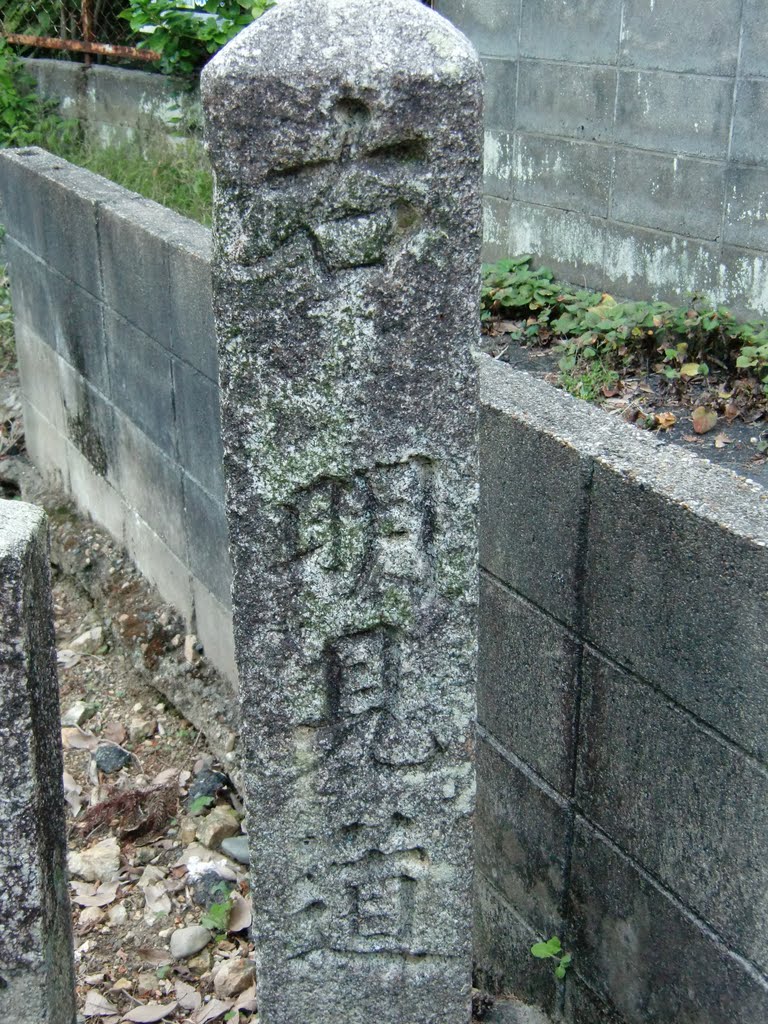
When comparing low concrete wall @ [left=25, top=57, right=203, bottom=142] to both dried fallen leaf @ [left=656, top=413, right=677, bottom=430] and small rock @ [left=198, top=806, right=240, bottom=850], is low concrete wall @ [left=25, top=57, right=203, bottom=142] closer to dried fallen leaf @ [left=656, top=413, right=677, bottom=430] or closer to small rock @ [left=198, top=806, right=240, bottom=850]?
dried fallen leaf @ [left=656, top=413, right=677, bottom=430]

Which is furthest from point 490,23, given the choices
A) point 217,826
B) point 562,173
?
point 217,826

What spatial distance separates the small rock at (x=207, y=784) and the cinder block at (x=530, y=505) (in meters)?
1.72

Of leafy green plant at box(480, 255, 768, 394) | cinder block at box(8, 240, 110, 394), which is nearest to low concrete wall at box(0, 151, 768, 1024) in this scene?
cinder block at box(8, 240, 110, 394)

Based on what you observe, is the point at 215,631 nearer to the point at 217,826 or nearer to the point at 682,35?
the point at 217,826

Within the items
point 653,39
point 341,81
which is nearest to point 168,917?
point 341,81

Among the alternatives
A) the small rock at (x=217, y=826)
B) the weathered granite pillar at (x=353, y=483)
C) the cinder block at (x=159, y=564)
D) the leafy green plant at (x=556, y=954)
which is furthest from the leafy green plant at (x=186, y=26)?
the leafy green plant at (x=556, y=954)

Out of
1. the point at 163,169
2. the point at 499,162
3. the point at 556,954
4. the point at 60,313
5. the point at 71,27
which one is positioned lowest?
the point at 556,954

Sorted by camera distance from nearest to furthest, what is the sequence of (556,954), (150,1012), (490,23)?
(556,954) → (150,1012) → (490,23)

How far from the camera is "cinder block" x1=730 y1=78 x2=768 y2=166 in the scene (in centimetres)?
514

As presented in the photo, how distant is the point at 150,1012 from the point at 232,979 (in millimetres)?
227

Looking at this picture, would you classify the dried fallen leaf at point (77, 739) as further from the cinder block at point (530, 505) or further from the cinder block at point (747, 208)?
the cinder block at point (747, 208)

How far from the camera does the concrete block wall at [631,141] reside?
529 cm

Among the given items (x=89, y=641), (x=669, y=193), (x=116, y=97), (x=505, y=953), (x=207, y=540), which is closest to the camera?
(x=505, y=953)

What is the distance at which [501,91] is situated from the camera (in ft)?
21.6
